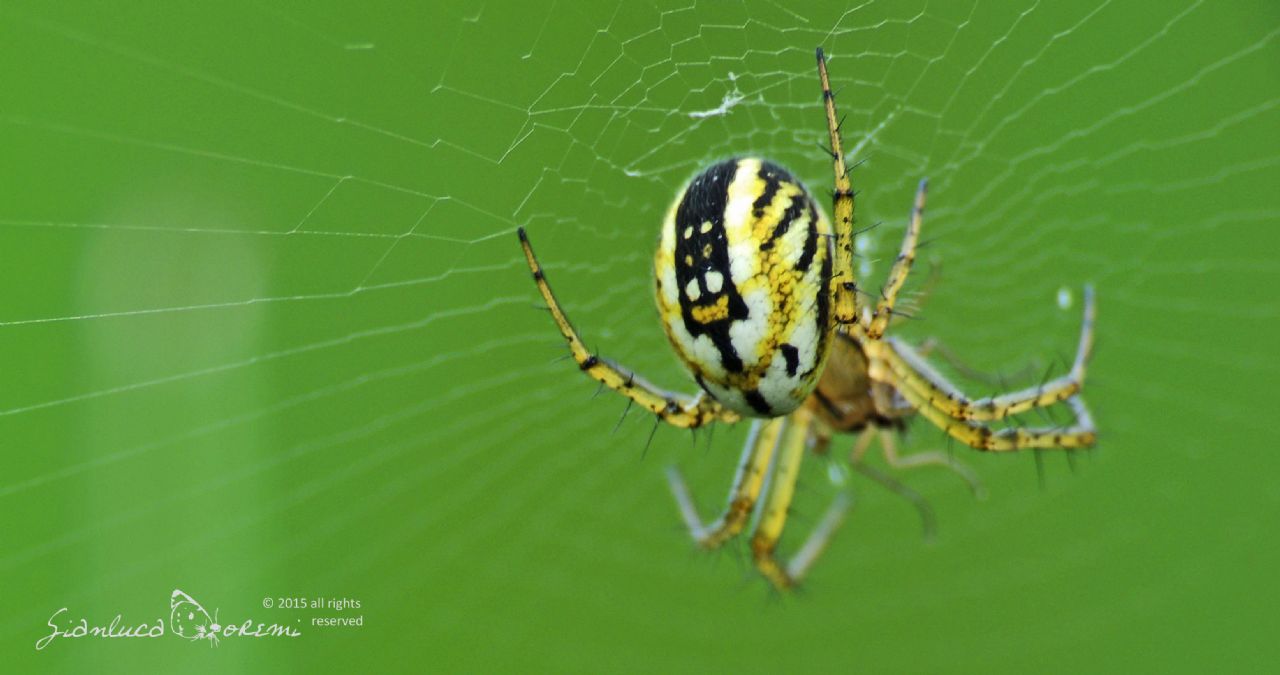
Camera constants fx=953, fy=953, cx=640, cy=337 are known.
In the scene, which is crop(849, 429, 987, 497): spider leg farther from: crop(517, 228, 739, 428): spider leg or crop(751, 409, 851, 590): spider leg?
crop(517, 228, 739, 428): spider leg

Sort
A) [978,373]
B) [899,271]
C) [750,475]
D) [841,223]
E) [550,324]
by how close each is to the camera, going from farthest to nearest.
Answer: [550,324]
[978,373]
[750,475]
[899,271]
[841,223]

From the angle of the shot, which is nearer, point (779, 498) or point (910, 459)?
point (779, 498)

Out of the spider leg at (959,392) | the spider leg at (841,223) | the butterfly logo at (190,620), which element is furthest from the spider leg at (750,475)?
the butterfly logo at (190,620)

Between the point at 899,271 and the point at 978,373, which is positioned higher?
the point at 899,271

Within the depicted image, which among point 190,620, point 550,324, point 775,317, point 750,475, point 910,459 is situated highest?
point 550,324

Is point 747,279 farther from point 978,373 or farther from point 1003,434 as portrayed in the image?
point 978,373

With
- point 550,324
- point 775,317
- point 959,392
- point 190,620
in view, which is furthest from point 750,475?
point 190,620

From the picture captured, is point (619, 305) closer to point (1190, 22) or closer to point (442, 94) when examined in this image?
point (442, 94)
